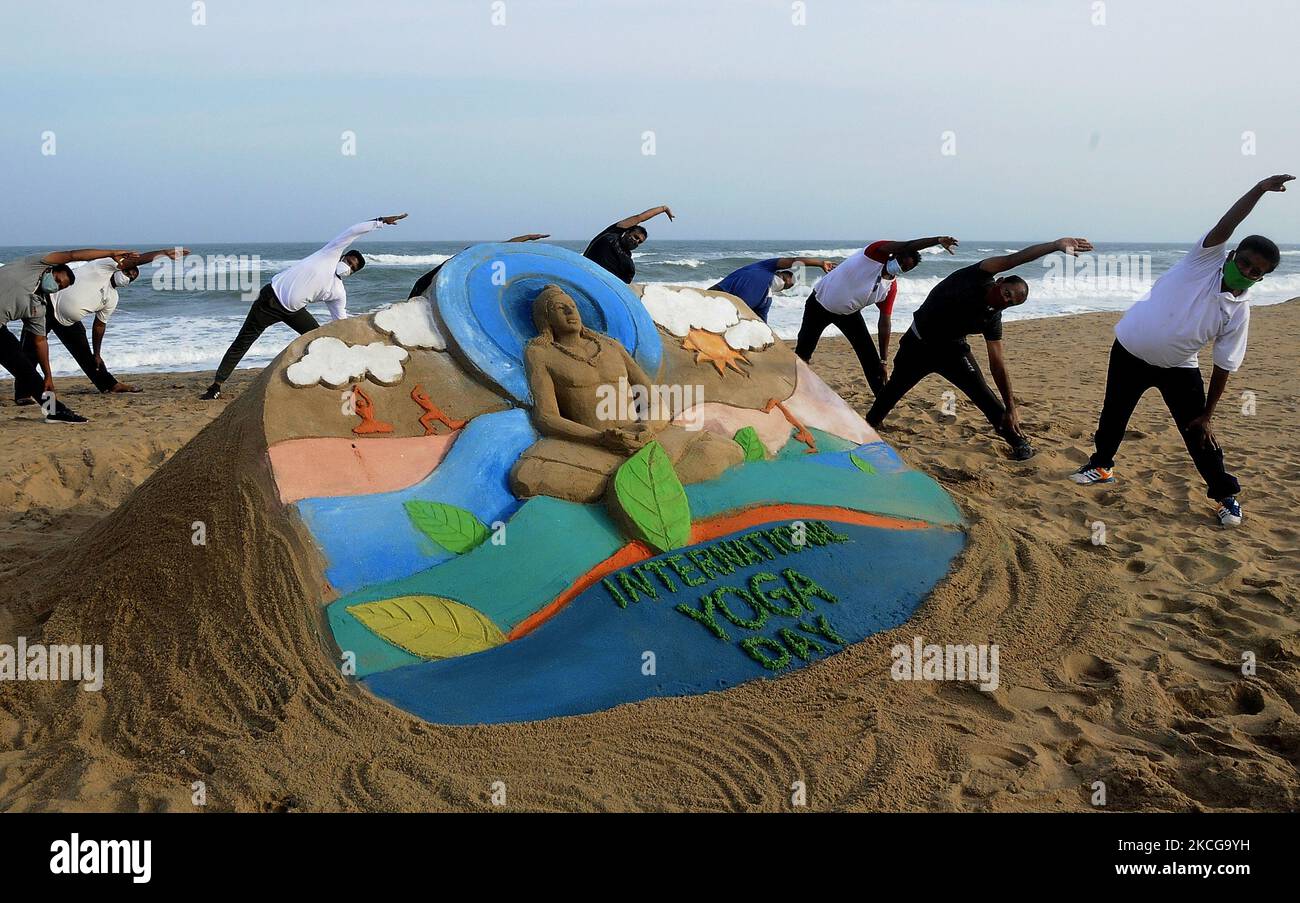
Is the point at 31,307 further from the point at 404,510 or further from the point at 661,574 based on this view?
the point at 661,574

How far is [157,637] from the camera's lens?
3.58m

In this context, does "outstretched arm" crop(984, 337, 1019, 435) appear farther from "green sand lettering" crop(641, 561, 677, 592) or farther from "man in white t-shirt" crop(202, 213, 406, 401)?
"man in white t-shirt" crop(202, 213, 406, 401)

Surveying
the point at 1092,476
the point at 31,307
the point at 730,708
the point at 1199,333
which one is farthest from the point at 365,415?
the point at 31,307

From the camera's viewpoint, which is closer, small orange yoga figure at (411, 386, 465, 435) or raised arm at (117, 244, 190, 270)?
small orange yoga figure at (411, 386, 465, 435)

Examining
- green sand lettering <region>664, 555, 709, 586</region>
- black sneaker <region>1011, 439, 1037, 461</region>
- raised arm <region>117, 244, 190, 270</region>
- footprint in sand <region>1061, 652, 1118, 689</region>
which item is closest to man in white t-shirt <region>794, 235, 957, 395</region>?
black sneaker <region>1011, 439, 1037, 461</region>

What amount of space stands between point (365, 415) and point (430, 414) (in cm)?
28

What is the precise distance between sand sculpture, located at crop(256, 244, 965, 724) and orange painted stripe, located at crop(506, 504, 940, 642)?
0.01 m

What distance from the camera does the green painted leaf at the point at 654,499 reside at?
3.97 m

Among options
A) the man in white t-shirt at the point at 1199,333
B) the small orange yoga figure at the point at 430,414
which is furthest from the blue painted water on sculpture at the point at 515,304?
the man in white t-shirt at the point at 1199,333

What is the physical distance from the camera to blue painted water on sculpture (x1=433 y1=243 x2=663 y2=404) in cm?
441

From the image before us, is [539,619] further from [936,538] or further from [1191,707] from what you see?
[1191,707]

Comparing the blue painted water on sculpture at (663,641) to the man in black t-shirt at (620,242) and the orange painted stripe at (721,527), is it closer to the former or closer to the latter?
the orange painted stripe at (721,527)

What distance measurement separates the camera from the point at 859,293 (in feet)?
23.0
